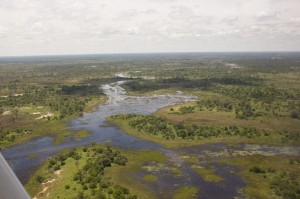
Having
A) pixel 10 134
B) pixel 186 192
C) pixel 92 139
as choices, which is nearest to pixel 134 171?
pixel 186 192

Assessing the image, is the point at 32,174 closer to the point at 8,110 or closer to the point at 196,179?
the point at 196,179

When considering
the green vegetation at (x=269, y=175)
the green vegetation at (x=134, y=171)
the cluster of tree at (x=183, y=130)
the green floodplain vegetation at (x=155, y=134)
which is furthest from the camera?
the cluster of tree at (x=183, y=130)

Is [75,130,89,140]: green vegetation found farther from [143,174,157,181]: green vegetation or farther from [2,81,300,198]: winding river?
[143,174,157,181]: green vegetation

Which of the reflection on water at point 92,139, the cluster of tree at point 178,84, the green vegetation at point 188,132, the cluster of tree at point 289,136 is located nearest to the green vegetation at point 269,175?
the cluster of tree at point 289,136

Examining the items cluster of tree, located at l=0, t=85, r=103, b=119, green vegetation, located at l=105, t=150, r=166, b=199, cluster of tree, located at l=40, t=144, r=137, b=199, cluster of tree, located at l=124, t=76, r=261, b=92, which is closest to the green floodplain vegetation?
cluster of tree, located at l=40, t=144, r=137, b=199

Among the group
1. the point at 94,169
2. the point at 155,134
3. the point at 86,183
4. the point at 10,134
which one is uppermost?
the point at 94,169

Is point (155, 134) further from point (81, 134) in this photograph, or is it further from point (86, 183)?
point (86, 183)

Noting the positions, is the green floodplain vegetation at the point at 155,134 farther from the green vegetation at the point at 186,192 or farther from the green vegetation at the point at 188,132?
the green vegetation at the point at 188,132

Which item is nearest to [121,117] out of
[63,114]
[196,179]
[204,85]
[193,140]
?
[63,114]
